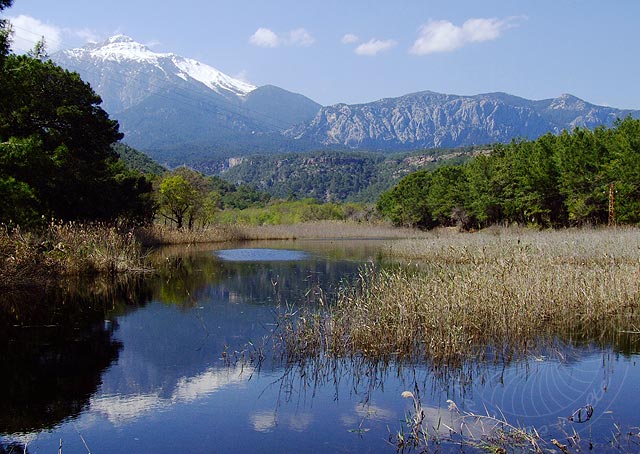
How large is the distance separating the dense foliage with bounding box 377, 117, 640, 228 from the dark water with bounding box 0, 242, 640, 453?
26867 mm

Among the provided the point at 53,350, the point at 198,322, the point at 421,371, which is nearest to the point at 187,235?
the point at 198,322

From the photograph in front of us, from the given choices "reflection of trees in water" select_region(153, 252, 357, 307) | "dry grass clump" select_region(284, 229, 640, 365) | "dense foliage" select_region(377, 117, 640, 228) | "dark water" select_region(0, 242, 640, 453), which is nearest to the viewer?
"dark water" select_region(0, 242, 640, 453)

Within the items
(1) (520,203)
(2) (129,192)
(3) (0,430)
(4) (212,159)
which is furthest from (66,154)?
(4) (212,159)

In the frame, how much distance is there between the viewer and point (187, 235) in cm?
3762

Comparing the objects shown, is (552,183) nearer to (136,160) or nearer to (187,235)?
(187,235)

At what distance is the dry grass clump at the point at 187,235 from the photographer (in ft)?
110

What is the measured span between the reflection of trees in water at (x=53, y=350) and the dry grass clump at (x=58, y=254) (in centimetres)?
57

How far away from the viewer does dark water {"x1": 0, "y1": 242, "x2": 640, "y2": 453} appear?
241 inches

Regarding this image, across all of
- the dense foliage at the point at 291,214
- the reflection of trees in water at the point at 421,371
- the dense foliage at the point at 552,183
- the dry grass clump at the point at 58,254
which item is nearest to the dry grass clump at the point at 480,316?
the reflection of trees in water at the point at 421,371

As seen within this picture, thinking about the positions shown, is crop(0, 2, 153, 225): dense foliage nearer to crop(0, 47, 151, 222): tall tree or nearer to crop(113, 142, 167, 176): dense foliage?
crop(0, 47, 151, 222): tall tree

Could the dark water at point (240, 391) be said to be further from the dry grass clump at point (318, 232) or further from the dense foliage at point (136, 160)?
the dense foliage at point (136, 160)

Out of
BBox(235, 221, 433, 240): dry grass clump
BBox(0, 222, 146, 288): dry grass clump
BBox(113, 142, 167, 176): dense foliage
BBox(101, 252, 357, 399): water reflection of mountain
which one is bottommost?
BBox(101, 252, 357, 399): water reflection of mountain

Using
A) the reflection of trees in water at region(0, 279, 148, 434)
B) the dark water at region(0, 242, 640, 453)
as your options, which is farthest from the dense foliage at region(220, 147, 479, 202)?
the dark water at region(0, 242, 640, 453)

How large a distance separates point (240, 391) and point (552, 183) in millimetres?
37389
